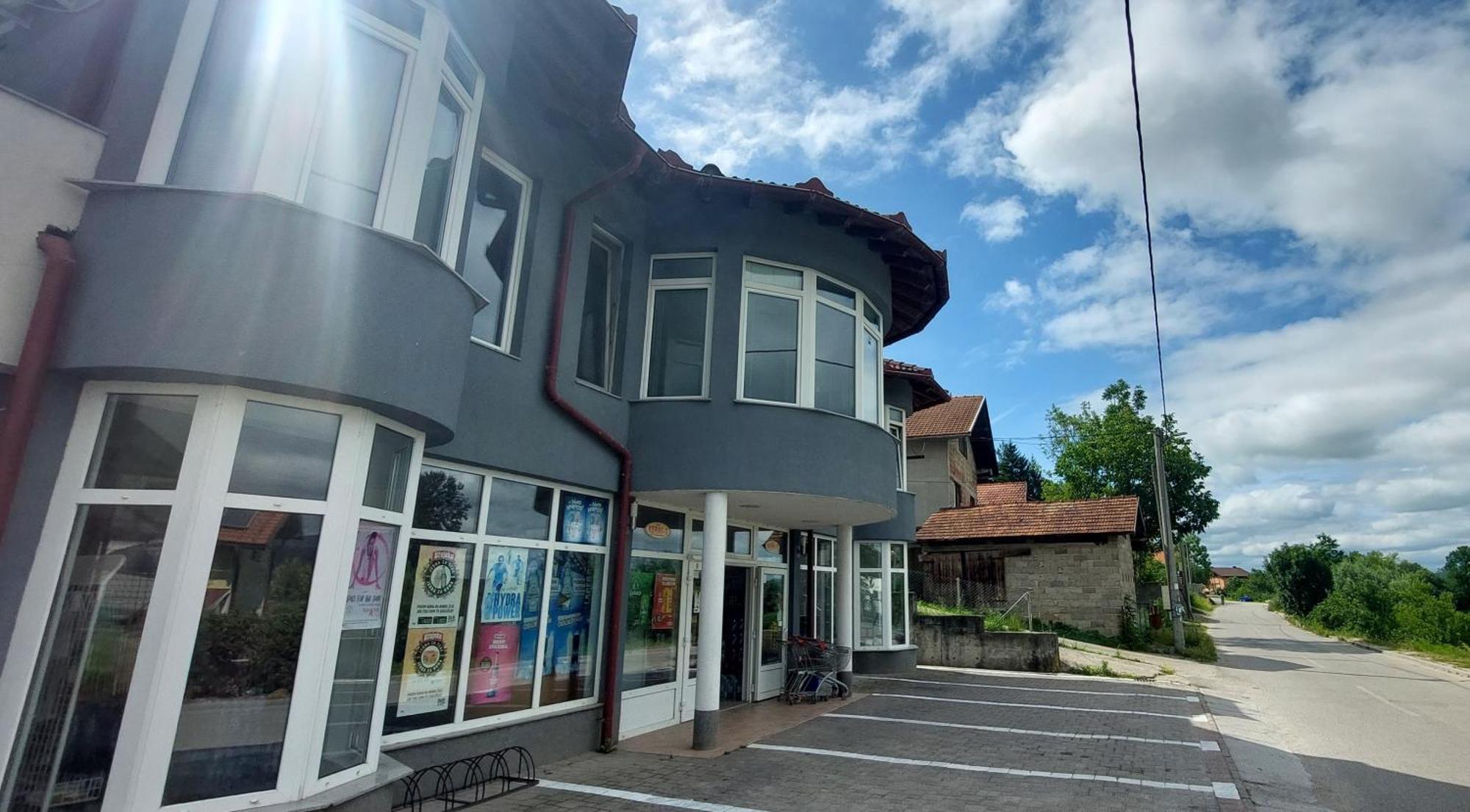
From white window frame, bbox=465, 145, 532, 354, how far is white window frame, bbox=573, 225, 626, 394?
0.96m

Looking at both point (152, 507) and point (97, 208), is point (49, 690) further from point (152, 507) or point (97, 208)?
point (97, 208)

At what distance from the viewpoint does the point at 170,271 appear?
159 inches

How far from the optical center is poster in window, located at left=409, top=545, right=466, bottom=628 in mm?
6059

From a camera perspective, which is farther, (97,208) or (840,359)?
Answer: (840,359)

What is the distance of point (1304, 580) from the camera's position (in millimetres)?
48688

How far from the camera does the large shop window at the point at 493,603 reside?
6.05m

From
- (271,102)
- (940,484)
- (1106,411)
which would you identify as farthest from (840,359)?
(1106,411)

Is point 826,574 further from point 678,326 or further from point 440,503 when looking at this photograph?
point 440,503

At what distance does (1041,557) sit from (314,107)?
2375 cm

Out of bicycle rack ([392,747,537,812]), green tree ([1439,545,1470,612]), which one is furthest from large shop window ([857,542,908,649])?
green tree ([1439,545,1470,612])

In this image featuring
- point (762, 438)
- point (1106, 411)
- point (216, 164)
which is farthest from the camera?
point (1106, 411)

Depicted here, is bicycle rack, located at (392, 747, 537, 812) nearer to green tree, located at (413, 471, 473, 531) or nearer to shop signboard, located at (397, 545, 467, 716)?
shop signboard, located at (397, 545, 467, 716)

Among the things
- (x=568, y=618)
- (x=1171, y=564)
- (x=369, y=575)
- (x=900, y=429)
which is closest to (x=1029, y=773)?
(x=568, y=618)

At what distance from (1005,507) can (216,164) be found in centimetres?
2449
